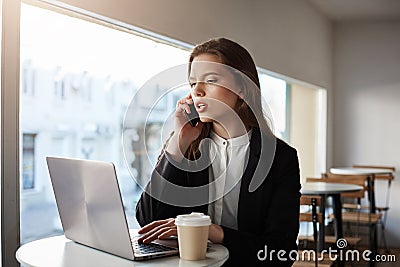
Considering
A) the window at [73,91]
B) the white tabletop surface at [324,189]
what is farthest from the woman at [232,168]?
the white tabletop surface at [324,189]

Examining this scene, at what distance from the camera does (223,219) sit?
128 centimetres

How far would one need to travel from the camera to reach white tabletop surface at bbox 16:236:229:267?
40.7 inches

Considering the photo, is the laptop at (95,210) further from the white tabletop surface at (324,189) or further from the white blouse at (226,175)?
the white tabletop surface at (324,189)

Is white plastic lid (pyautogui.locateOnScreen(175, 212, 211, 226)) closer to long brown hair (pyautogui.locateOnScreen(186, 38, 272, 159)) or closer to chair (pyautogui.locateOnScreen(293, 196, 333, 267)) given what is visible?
long brown hair (pyautogui.locateOnScreen(186, 38, 272, 159))

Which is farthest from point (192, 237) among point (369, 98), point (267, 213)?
point (369, 98)

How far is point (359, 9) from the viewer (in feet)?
16.3

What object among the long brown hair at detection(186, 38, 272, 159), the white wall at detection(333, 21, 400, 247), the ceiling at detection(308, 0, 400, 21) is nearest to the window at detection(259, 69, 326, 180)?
the white wall at detection(333, 21, 400, 247)

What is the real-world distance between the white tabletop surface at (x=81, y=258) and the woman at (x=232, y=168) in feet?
0.30

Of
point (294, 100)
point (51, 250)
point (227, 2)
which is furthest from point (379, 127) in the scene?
point (51, 250)

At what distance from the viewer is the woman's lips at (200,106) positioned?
1206mm

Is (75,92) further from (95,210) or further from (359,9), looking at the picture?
(359,9)

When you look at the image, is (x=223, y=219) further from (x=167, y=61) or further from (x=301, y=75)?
(x=301, y=75)

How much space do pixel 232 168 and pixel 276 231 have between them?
0.21 m

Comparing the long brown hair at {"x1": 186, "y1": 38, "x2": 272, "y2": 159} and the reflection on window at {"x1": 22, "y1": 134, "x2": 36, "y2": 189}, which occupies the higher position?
the long brown hair at {"x1": 186, "y1": 38, "x2": 272, "y2": 159}
